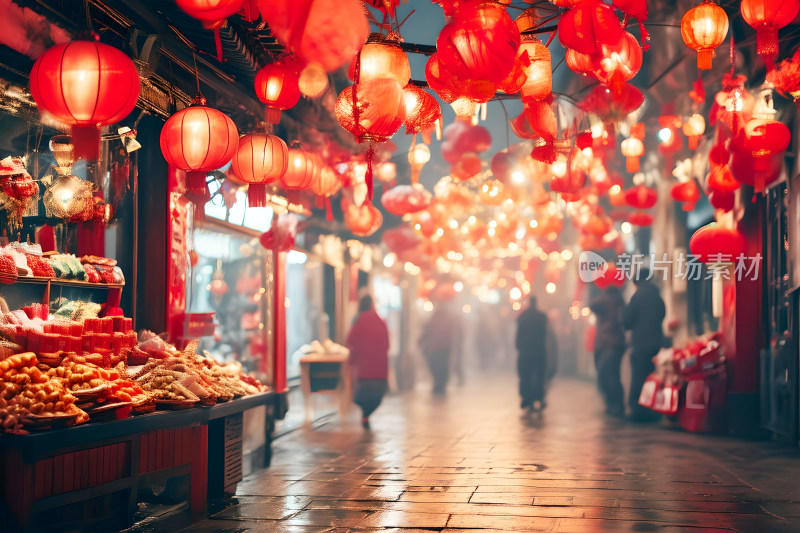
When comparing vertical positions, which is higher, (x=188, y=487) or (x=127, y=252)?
(x=127, y=252)

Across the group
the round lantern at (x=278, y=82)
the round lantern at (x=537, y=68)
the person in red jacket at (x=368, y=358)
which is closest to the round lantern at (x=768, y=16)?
the round lantern at (x=537, y=68)

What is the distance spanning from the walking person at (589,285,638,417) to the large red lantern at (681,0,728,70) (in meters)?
8.97

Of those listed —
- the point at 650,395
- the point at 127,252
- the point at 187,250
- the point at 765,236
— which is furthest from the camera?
the point at 650,395

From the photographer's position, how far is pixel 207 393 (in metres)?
7.07

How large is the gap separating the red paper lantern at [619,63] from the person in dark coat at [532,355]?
419 inches

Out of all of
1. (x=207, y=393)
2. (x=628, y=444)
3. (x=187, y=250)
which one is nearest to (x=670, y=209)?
(x=628, y=444)

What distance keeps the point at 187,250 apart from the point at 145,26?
8.69 ft

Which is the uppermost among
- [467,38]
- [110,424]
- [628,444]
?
[467,38]

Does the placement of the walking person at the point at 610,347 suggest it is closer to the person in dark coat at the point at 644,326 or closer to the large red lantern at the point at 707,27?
the person in dark coat at the point at 644,326

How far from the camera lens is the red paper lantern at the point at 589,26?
5637 mm

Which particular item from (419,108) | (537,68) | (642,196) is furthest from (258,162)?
(642,196)

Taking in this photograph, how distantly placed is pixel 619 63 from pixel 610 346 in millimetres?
10067

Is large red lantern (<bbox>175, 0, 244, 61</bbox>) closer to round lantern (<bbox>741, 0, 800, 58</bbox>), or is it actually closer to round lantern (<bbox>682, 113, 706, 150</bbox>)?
round lantern (<bbox>741, 0, 800, 58</bbox>)

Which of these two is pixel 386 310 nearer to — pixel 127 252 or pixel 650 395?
pixel 650 395
